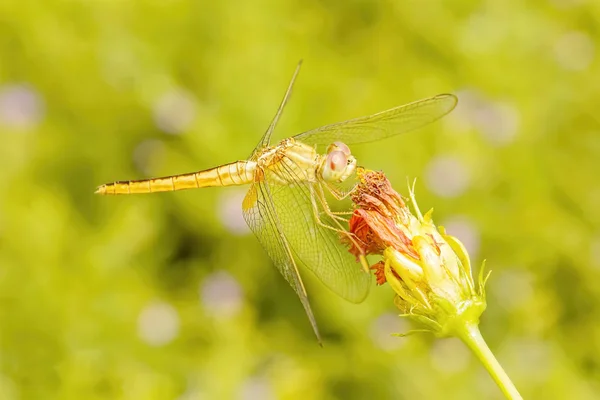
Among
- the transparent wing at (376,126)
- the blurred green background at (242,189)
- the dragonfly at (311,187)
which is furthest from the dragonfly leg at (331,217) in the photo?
the blurred green background at (242,189)

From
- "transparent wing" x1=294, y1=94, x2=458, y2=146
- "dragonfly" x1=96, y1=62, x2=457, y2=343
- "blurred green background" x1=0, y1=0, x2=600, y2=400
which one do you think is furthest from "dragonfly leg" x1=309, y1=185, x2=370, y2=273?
"blurred green background" x1=0, y1=0, x2=600, y2=400

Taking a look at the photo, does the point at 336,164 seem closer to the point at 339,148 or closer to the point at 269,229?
the point at 339,148

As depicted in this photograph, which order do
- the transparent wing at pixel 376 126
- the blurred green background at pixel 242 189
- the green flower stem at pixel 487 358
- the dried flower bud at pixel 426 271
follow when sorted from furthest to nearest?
the blurred green background at pixel 242 189 < the transparent wing at pixel 376 126 < the dried flower bud at pixel 426 271 < the green flower stem at pixel 487 358

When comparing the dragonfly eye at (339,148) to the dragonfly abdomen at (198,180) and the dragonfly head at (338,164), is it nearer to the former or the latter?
the dragonfly head at (338,164)

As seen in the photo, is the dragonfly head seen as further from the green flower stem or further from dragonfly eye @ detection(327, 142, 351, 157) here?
the green flower stem

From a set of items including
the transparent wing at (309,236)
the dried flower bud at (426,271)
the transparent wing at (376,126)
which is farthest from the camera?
the transparent wing at (376,126)

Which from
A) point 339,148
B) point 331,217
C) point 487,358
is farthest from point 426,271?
point 339,148
